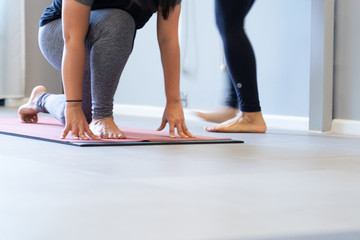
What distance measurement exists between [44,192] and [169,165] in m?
0.42

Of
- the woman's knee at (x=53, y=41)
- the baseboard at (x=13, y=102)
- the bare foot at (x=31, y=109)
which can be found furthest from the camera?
the baseboard at (x=13, y=102)

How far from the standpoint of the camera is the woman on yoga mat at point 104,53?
69.2 inches

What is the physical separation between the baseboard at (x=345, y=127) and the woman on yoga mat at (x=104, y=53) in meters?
0.86

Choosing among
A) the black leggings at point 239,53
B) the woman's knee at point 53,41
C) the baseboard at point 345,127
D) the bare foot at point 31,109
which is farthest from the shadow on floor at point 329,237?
the bare foot at point 31,109

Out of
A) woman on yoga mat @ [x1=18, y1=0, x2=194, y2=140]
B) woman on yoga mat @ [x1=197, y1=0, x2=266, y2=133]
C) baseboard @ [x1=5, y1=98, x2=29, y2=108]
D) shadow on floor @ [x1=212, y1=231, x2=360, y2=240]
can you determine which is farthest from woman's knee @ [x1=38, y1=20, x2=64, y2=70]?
baseboard @ [x1=5, y1=98, x2=29, y2=108]

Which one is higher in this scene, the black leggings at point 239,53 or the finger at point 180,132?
the black leggings at point 239,53

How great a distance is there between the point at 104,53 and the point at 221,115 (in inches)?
33.8

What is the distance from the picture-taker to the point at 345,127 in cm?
250

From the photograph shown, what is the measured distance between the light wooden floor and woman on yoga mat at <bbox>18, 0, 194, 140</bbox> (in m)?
0.16

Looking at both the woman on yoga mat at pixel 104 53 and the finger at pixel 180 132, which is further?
the finger at pixel 180 132

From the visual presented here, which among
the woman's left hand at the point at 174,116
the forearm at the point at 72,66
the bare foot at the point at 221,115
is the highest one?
the forearm at the point at 72,66

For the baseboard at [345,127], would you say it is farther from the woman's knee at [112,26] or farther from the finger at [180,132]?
the woman's knee at [112,26]

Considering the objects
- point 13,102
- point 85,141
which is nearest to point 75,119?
point 85,141

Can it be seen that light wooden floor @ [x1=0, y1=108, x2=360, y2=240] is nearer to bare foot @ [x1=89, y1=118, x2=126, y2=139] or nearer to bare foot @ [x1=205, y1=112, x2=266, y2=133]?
bare foot @ [x1=89, y1=118, x2=126, y2=139]
